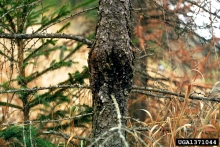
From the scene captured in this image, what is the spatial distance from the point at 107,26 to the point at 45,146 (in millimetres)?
920

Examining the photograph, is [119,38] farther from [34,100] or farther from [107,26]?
[34,100]

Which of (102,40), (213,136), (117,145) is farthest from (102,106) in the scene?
(213,136)

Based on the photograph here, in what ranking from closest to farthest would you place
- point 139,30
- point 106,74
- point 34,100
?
point 106,74 → point 34,100 → point 139,30

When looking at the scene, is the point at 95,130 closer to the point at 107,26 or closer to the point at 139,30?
the point at 107,26

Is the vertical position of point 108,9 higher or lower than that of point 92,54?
higher

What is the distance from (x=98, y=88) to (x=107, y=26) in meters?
0.41

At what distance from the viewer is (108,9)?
238 centimetres

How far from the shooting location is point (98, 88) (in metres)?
2.36

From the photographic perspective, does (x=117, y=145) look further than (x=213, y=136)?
No

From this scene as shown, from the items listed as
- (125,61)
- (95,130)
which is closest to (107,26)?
(125,61)

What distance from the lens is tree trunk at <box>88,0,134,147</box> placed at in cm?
231

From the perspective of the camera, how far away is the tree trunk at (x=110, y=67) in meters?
2.31

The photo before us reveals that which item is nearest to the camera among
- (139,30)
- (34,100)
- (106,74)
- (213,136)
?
(106,74)

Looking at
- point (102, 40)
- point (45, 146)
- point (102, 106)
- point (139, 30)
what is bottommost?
point (45, 146)
